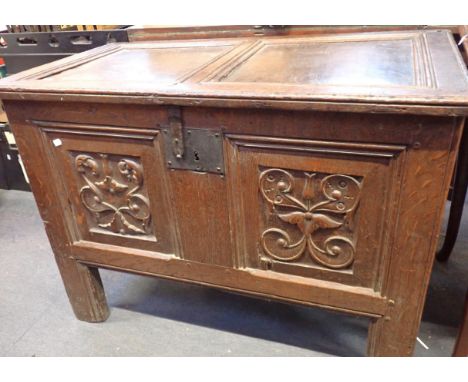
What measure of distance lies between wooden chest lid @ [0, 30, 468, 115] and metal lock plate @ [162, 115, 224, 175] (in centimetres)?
8

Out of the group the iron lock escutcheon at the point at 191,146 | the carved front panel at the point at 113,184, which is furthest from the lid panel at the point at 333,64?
the carved front panel at the point at 113,184

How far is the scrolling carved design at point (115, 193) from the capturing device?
1.17 metres

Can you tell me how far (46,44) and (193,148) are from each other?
128 centimetres

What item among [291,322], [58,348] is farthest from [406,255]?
[58,348]

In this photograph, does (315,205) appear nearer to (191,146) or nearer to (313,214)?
(313,214)

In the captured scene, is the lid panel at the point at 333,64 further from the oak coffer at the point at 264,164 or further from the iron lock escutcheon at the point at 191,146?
the iron lock escutcheon at the point at 191,146

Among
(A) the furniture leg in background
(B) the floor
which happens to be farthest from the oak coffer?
(A) the furniture leg in background

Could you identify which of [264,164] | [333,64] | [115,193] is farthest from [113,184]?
[333,64]

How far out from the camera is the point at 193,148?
1.05 m

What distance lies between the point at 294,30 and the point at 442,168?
0.85 meters

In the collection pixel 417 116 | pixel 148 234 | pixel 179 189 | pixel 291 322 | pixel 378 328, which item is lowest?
pixel 291 322

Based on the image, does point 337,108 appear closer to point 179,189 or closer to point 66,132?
point 179,189

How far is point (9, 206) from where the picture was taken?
92.5 inches

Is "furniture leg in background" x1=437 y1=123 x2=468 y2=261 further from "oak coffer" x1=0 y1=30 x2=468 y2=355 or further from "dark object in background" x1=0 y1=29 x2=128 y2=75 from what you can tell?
"dark object in background" x1=0 y1=29 x2=128 y2=75
